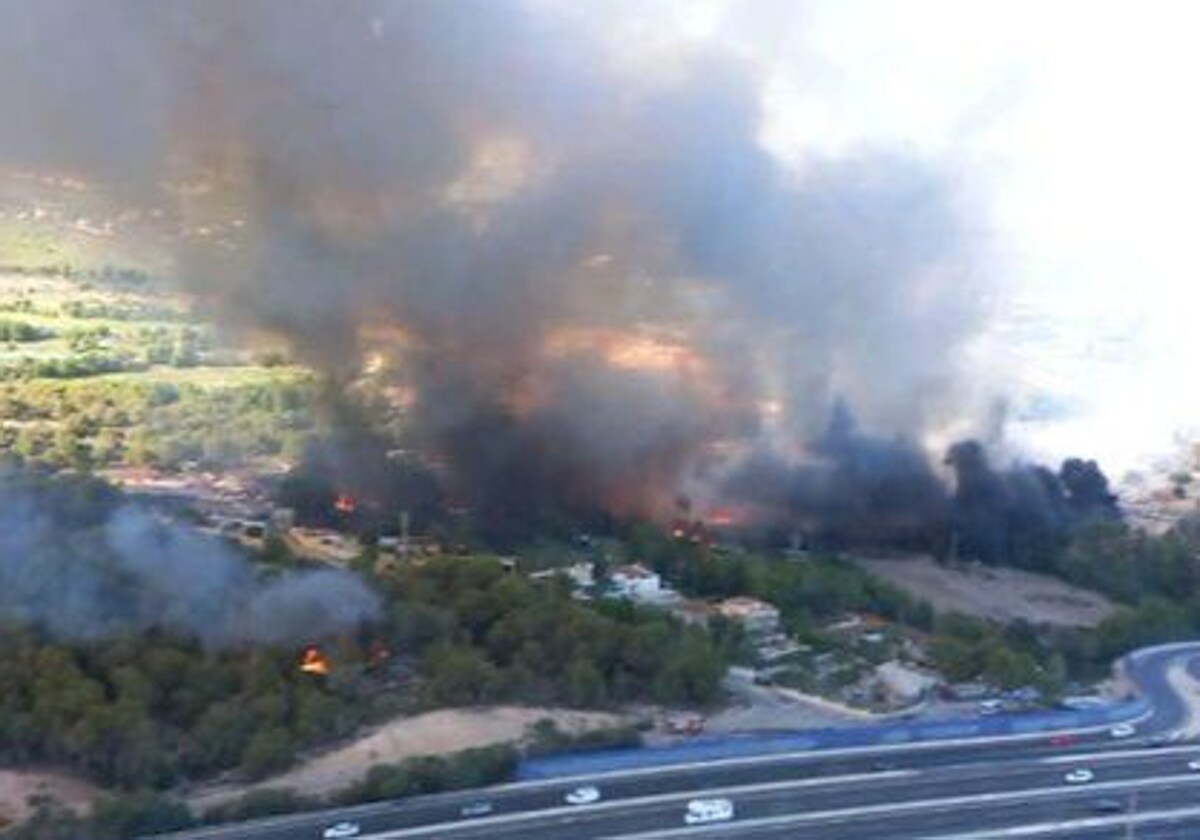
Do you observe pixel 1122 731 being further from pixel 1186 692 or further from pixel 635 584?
pixel 635 584

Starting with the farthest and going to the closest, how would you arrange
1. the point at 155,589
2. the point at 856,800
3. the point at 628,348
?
the point at 628,348
the point at 155,589
the point at 856,800

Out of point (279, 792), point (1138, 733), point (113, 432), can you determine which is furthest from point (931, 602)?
point (113, 432)

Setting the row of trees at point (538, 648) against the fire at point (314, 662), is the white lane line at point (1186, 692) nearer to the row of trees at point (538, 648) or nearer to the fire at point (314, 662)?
the row of trees at point (538, 648)

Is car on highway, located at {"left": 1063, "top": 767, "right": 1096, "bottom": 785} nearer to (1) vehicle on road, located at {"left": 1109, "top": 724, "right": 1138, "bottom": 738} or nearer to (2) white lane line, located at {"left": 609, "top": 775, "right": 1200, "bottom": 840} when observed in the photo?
(2) white lane line, located at {"left": 609, "top": 775, "right": 1200, "bottom": 840}

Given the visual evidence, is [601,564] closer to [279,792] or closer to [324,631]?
[324,631]

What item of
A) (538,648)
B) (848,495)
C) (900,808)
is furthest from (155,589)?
(848,495)
